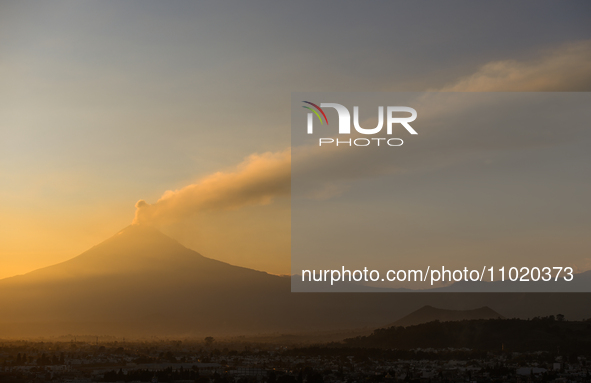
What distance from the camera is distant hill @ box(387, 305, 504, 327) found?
52562 mm

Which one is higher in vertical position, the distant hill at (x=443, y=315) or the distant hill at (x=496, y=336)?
the distant hill at (x=443, y=315)

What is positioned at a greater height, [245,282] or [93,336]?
[245,282]

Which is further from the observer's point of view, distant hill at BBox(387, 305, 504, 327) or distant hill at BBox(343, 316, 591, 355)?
distant hill at BBox(387, 305, 504, 327)

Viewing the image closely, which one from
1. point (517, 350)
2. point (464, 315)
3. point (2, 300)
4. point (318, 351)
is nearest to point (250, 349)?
point (318, 351)

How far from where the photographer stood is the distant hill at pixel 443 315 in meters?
52.6

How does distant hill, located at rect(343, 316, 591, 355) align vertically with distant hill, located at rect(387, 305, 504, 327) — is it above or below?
below

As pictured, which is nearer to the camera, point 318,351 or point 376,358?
point 376,358

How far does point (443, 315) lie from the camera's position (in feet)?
174

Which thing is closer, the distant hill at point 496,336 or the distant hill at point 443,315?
the distant hill at point 496,336

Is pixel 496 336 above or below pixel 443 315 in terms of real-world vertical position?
below

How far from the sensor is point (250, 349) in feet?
168

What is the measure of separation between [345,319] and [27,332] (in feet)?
114

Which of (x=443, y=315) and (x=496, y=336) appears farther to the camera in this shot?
(x=443, y=315)

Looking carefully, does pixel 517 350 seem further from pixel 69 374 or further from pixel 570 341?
pixel 69 374
